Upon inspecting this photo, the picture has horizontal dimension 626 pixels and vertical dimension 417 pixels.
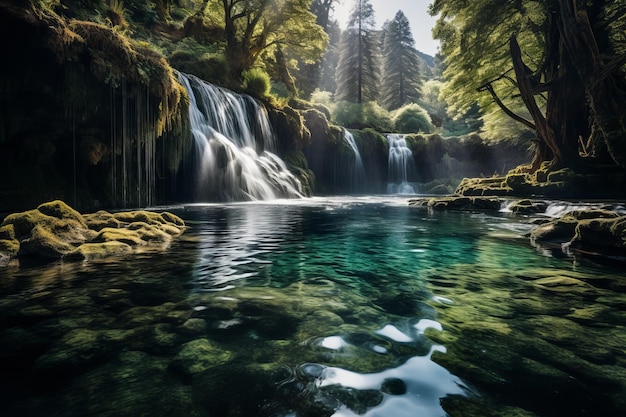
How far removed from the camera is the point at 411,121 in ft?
135

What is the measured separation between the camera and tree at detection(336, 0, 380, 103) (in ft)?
154

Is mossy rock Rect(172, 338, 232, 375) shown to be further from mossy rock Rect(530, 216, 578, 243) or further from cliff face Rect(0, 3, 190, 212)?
cliff face Rect(0, 3, 190, 212)

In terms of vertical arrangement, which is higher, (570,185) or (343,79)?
(343,79)

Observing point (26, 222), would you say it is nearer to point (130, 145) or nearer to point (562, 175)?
point (130, 145)

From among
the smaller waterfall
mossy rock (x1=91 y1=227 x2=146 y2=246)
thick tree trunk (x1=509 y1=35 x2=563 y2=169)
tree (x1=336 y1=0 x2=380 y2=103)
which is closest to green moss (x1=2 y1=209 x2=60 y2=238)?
mossy rock (x1=91 y1=227 x2=146 y2=246)

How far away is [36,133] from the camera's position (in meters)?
10.2

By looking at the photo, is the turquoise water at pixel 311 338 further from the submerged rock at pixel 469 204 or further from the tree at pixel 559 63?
the tree at pixel 559 63

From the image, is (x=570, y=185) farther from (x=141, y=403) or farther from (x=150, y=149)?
(x=141, y=403)

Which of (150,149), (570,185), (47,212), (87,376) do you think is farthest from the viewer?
(570,185)

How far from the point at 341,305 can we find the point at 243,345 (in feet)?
3.66

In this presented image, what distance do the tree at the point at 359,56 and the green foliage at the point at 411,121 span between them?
681cm

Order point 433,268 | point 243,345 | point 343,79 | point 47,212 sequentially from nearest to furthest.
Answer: point 243,345
point 433,268
point 47,212
point 343,79

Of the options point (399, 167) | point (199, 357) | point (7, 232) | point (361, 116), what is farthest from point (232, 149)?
point (361, 116)


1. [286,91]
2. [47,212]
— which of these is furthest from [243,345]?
[286,91]
